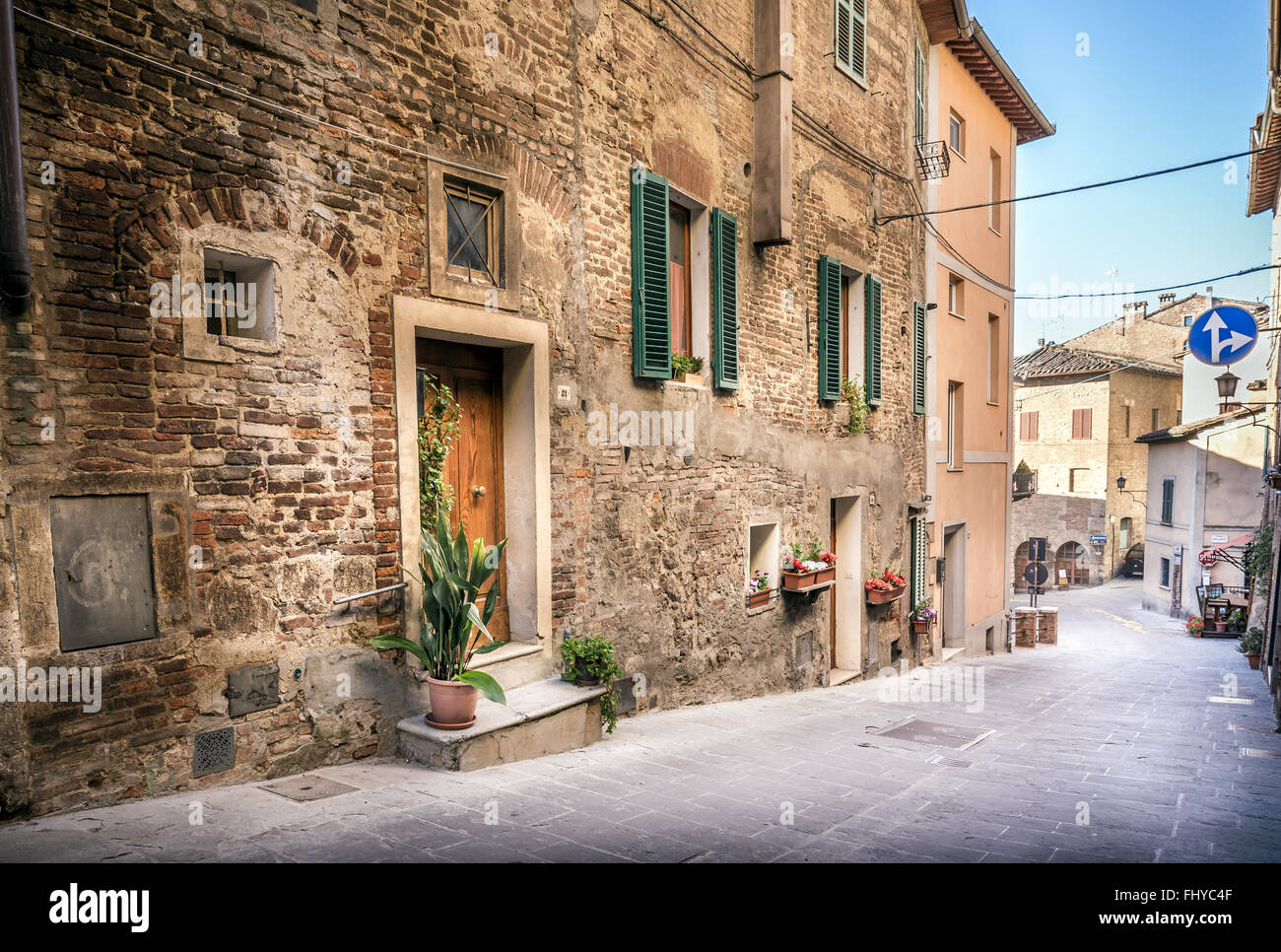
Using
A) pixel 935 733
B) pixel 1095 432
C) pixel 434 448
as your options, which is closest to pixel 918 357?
pixel 935 733

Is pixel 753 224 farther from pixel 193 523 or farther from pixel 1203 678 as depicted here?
pixel 1203 678

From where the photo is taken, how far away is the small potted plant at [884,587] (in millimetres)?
11227

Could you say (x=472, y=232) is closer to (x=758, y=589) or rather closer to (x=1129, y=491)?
(x=758, y=589)

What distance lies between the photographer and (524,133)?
601 centimetres

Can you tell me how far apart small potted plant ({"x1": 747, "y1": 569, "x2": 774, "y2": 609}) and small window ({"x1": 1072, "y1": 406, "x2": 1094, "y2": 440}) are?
31.3 metres

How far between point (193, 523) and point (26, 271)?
135 centimetres

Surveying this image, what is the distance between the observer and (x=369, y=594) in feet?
16.3

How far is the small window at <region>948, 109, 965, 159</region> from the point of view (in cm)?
1420

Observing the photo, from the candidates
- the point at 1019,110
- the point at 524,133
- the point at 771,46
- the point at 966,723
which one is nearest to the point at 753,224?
the point at 771,46

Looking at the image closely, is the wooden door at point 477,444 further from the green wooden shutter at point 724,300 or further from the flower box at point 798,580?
the flower box at point 798,580

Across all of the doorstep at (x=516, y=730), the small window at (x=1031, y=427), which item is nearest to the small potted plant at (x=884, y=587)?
the doorstep at (x=516, y=730)

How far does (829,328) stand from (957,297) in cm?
589

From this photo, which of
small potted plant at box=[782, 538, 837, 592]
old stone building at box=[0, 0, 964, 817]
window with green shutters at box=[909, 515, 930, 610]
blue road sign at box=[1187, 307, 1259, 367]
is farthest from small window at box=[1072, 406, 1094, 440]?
old stone building at box=[0, 0, 964, 817]

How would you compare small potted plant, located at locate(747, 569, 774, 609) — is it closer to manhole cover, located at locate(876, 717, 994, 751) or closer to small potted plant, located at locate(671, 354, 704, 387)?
manhole cover, located at locate(876, 717, 994, 751)
